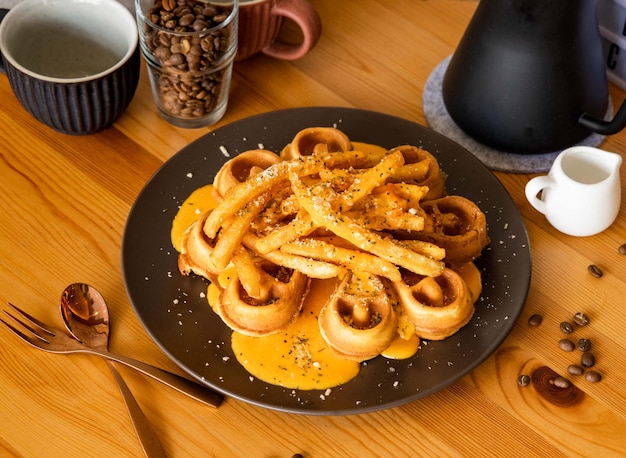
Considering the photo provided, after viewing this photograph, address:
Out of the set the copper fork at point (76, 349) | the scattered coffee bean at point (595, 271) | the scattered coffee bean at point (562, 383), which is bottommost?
the copper fork at point (76, 349)

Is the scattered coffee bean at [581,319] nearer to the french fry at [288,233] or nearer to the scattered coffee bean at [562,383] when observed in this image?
the scattered coffee bean at [562,383]

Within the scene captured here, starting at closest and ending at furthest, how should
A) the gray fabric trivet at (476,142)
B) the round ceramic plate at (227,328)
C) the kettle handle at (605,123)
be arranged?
the round ceramic plate at (227,328) < the kettle handle at (605,123) < the gray fabric trivet at (476,142)

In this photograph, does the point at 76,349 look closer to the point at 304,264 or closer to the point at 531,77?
the point at 304,264

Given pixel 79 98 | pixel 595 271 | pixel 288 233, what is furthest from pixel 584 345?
pixel 79 98

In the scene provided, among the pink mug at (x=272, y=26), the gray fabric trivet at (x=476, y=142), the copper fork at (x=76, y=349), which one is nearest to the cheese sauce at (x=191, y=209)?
the copper fork at (x=76, y=349)

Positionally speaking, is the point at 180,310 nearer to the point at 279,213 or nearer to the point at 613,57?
the point at 279,213

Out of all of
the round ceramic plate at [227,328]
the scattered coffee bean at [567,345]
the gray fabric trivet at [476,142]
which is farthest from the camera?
the gray fabric trivet at [476,142]

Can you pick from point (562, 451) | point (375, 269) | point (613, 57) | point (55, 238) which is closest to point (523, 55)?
point (613, 57)
